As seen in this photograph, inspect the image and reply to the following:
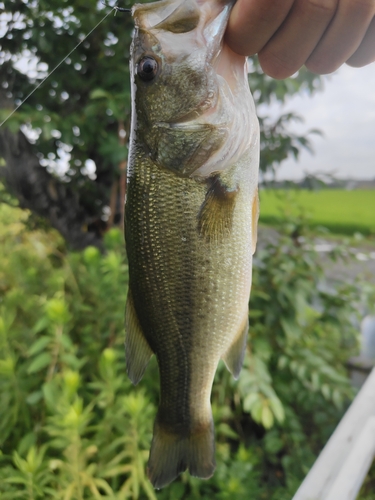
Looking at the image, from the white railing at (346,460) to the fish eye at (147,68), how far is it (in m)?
0.84

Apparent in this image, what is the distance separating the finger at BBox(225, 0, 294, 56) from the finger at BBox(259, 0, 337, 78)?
0.02m

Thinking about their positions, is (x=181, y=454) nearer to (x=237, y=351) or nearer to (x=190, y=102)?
(x=237, y=351)

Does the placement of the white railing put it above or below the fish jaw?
below

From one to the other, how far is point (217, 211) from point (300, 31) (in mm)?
257

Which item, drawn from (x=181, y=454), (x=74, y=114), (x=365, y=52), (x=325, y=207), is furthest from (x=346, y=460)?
(x=325, y=207)

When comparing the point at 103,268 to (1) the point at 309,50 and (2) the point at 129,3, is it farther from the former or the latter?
(1) the point at 309,50

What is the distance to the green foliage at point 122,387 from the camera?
32.8 inches

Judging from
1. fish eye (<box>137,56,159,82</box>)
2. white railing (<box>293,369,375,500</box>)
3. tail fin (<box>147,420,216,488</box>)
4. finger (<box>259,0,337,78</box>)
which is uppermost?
finger (<box>259,0,337,78</box>)

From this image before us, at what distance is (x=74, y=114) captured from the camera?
3.91 feet

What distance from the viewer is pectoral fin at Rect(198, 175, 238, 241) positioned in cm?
52

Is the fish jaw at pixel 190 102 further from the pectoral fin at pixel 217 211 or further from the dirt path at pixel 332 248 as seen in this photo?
the dirt path at pixel 332 248

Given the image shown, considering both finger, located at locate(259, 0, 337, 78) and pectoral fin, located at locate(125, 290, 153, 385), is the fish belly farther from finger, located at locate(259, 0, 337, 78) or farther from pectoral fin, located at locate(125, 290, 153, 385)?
finger, located at locate(259, 0, 337, 78)

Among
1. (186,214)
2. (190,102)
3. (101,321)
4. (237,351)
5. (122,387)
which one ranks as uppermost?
(190,102)

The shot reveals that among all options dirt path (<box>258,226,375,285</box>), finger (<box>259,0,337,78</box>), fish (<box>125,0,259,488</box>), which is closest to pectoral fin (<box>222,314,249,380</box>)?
fish (<box>125,0,259,488</box>)
